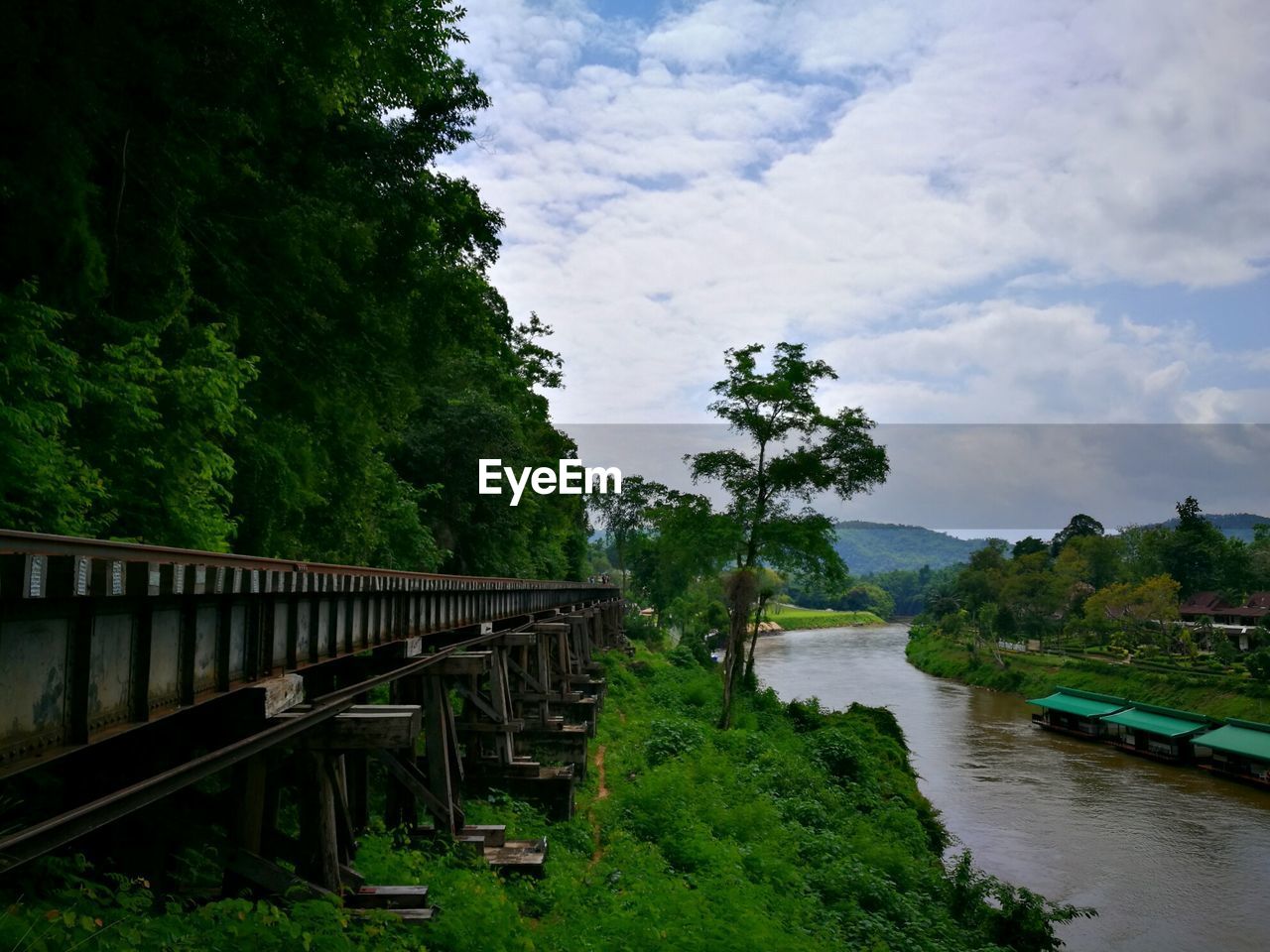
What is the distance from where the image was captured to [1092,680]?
51031 millimetres

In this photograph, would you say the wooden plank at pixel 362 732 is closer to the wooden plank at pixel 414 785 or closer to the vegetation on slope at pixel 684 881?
the vegetation on slope at pixel 684 881

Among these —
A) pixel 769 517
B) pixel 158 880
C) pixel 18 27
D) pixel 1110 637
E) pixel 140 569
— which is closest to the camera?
pixel 140 569

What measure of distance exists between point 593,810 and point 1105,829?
683 inches

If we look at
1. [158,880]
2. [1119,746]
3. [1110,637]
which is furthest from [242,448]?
[1110,637]

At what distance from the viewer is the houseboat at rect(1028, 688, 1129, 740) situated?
130ft

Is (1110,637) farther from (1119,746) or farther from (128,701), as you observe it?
(128,701)

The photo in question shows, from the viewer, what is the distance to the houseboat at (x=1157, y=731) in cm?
3466

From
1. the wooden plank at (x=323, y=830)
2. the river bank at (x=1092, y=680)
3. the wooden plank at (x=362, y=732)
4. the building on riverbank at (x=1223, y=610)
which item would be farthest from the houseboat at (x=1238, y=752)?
the building on riverbank at (x=1223, y=610)

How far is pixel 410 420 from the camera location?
3070cm

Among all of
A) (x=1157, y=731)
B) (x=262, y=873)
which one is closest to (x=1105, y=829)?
(x=1157, y=731)

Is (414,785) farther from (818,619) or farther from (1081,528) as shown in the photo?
(818,619)

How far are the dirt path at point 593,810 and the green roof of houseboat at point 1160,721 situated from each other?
85.7 feet

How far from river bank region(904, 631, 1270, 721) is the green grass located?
5542 centimetres

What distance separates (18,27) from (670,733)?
19.2m
